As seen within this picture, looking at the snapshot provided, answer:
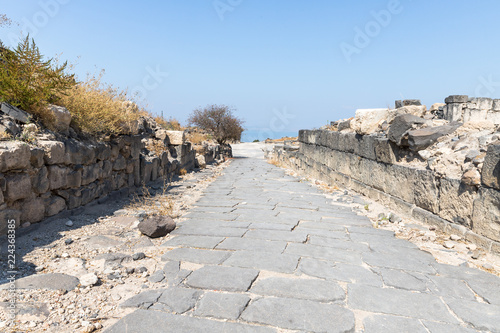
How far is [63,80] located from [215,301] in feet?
13.7

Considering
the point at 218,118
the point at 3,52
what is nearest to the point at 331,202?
the point at 3,52

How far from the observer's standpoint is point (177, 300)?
2.69m

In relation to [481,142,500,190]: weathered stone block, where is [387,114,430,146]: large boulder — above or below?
above

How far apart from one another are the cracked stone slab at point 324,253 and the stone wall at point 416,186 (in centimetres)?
155

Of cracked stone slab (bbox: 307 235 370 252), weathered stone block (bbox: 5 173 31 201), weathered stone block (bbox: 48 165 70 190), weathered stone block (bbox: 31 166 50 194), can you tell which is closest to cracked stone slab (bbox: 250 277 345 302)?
cracked stone slab (bbox: 307 235 370 252)

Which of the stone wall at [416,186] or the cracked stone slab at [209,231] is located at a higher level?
the stone wall at [416,186]

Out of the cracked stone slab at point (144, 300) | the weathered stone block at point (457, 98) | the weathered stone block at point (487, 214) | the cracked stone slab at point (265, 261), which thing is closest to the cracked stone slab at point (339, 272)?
the cracked stone slab at point (265, 261)

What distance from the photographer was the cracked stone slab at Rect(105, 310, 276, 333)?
229 centimetres

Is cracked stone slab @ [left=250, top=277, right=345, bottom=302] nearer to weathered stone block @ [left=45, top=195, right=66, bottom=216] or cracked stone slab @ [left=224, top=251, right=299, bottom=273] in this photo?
cracked stone slab @ [left=224, top=251, right=299, bottom=273]

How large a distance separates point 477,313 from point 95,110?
5.79 metres

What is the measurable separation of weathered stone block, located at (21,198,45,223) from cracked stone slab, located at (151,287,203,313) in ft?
7.06

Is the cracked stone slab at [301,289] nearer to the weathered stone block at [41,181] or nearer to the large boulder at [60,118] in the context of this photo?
the weathered stone block at [41,181]

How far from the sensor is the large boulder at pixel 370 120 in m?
7.41

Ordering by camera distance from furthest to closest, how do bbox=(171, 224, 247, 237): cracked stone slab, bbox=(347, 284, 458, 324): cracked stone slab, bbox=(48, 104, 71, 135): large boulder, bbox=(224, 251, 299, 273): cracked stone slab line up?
bbox=(48, 104, 71, 135): large boulder
bbox=(171, 224, 247, 237): cracked stone slab
bbox=(224, 251, 299, 273): cracked stone slab
bbox=(347, 284, 458, 324): cracked stone slab
